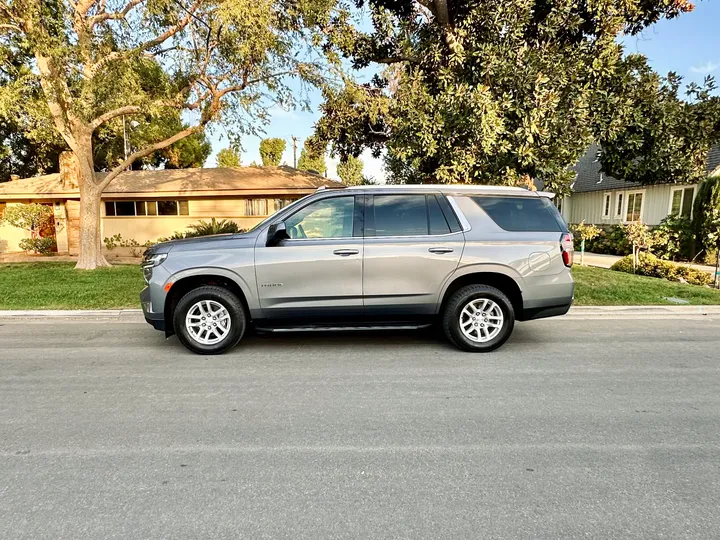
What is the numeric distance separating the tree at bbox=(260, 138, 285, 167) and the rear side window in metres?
33.5

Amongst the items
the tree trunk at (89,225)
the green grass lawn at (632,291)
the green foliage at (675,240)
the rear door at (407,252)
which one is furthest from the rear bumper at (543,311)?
the green foliage at (675,240)

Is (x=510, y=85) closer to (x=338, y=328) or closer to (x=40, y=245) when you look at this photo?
(x=338, y=328)

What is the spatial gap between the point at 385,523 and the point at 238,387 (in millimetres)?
2344

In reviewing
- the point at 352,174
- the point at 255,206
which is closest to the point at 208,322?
the point at 255,206

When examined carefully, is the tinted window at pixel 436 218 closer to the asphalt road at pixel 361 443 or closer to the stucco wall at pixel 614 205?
the asphalt road at pixel 361 443

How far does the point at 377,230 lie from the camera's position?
5426mm

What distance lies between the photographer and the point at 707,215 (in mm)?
14430

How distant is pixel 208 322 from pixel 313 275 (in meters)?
1.38

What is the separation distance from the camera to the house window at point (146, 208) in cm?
1941

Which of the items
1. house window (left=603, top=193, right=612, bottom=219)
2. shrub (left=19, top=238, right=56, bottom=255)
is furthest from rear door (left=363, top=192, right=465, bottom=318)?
house window (left=603, top=193, right=612, bottom=219)

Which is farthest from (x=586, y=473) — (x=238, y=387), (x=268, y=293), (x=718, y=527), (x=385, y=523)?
(x=268, y=293)

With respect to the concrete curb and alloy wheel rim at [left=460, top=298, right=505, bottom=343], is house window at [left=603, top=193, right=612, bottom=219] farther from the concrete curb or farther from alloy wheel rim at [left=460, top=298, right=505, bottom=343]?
alloy wheel rim at [left=460, top=298, right=505, bottom=343]

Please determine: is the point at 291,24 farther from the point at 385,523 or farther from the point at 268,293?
the point at 385,523

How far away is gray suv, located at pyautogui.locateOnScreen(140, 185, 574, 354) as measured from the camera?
17.3 ft
